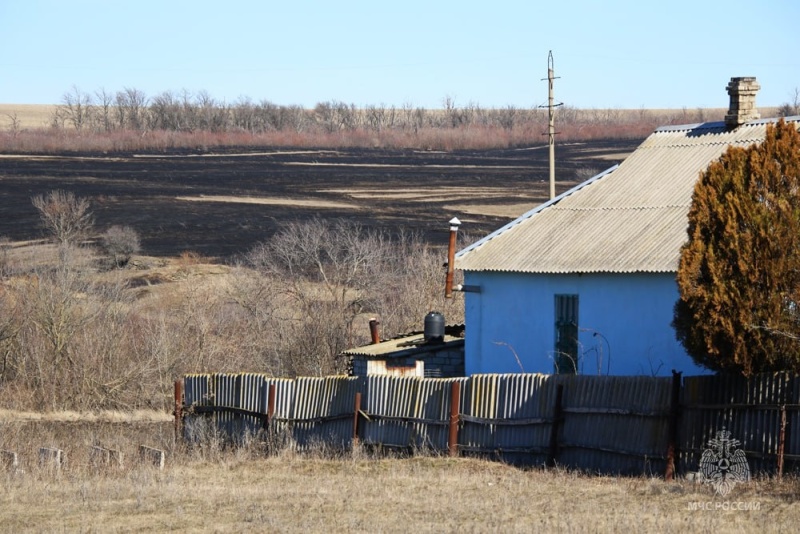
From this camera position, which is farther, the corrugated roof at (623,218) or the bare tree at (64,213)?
the bare tree at (64,213)

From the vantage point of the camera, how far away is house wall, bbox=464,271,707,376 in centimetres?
1952

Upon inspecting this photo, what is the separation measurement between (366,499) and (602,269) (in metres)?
8.80

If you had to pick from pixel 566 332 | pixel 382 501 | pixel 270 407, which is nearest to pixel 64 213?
pixel 270 407

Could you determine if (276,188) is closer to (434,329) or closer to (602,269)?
(434,329)

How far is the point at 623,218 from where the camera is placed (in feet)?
70.2

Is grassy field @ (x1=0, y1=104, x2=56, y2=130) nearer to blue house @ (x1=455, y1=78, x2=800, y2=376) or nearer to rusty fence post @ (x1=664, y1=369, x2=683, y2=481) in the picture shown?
blue house @ (x1=455, y1=78, x2=800, y2=376)

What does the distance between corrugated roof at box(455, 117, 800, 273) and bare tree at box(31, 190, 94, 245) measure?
37461mm

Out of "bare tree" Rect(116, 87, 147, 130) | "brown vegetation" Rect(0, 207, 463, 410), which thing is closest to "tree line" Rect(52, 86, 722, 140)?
"bare tree" Rect(116, 87, 147, 130)

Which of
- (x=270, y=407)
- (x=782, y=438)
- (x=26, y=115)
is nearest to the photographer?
(x=782, y=438)

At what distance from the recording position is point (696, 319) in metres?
13.5

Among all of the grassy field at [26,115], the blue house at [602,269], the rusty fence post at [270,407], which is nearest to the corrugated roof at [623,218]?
the blue house at [602,269]

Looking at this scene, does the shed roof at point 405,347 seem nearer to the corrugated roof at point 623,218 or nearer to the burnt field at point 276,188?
the corrugated roof at point 623,218

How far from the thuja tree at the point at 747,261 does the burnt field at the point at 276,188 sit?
139 ft

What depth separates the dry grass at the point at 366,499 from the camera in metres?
10.8
